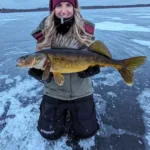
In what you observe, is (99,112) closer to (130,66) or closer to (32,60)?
(130,66)

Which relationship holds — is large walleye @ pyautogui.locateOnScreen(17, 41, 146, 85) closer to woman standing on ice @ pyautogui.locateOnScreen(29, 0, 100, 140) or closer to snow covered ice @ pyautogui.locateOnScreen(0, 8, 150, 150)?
woman standing on ice @ pyautogui.locateOnScreen(29, 0, 100, 140)

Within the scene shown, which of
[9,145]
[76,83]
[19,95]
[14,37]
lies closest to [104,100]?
[76,83]

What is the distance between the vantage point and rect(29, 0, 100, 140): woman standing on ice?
2914mm

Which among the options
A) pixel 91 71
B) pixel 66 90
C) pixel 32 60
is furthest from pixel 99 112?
pixel 32 60

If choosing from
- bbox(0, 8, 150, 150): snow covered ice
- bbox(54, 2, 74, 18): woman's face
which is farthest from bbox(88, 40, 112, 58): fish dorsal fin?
bbox(0, 8, 150, 150): snow covered ice

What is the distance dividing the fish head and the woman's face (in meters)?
0.70

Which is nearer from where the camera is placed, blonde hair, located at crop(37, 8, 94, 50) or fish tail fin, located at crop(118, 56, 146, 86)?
fish tail fin, located at crop(118, 56, 146, 86)

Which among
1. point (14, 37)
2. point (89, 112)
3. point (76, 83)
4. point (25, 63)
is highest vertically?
point (25, 63)

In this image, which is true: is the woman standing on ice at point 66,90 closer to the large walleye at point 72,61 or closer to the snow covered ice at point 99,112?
the snow covered ice at point 99,112

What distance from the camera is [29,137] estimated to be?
2871 mm

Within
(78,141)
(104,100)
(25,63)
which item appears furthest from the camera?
(104,100)

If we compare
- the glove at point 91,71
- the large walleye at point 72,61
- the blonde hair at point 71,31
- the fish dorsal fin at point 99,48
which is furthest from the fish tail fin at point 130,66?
the blonde hair at point 71,31

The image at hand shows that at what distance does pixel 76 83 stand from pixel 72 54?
1.99ft

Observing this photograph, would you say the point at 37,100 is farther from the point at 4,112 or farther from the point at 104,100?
the point at 104,100
